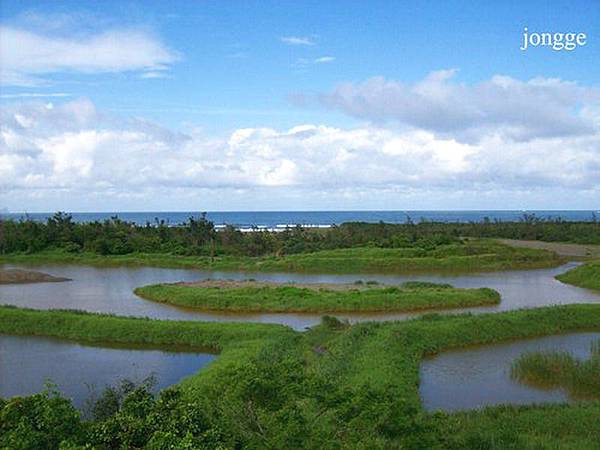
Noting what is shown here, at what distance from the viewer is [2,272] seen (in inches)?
1395

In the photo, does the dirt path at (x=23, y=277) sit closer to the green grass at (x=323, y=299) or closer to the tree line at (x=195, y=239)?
the green grass at (x=323, y=299)

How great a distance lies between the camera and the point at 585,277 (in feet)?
108

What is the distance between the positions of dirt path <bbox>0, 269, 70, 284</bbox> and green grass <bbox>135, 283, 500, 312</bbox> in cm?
994

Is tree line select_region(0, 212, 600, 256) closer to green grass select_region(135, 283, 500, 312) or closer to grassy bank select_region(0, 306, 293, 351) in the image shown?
green grass select_region(135, 283, 500, 312)

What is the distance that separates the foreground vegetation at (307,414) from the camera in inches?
291

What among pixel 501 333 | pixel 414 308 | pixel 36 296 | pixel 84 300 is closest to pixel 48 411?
pixel 501 333

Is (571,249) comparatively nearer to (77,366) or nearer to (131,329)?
(131,329)

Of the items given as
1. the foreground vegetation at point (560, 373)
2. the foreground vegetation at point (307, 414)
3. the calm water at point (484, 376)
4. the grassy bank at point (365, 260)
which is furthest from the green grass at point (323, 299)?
the grassy bank at point (365, 260)

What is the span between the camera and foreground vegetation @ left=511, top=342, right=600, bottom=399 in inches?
575

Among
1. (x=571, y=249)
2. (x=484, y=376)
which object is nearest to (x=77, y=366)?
(x=484, y=376)

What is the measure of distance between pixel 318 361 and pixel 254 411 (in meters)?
8.03

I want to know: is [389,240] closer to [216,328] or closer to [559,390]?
[216,328]

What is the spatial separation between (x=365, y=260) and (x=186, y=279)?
465 inches

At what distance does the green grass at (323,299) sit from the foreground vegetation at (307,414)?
695cm
